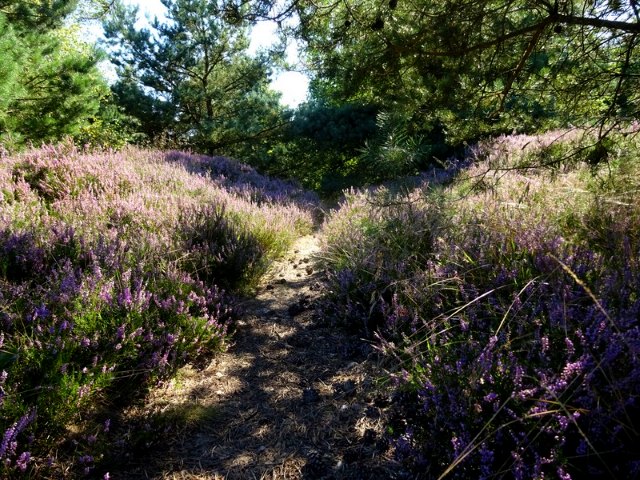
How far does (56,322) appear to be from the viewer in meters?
2.60

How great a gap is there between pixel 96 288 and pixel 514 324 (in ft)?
9.38

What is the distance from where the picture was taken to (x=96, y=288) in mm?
2955

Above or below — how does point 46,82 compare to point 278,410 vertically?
above

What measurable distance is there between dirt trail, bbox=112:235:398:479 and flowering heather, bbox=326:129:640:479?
303 mm

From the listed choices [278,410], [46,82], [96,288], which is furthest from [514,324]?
[46,82]

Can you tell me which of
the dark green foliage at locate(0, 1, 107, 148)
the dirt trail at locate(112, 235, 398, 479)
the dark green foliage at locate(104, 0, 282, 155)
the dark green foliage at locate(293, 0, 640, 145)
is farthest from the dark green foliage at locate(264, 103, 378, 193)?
the dirt trail at locate(112, 235, 398, 479)

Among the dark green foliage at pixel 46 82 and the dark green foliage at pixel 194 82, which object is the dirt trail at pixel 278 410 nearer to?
the dark green foliage at pixel 46 82

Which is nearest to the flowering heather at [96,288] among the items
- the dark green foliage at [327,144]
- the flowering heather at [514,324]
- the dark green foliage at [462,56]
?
the flowering heather at [514,324]

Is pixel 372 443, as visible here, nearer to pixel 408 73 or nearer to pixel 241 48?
pixel 408 73

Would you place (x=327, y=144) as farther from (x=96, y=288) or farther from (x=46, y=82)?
(x=96, y=288)

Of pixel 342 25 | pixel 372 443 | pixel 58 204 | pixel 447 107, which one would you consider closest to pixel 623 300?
pixel 372 443

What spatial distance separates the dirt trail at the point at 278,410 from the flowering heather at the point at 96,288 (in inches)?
11.6

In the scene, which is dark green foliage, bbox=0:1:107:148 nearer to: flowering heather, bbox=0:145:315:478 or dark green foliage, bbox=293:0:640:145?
flowering heather, bbox=0:145:315:478

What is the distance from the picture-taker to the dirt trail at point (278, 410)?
2.31 m
